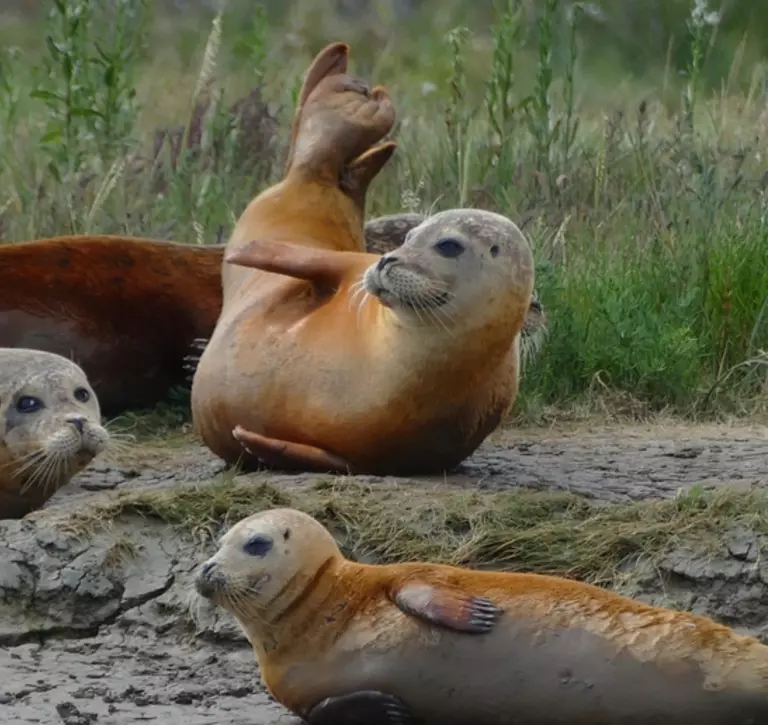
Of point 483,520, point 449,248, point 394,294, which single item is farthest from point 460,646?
point 449,248

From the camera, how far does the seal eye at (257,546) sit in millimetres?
4742

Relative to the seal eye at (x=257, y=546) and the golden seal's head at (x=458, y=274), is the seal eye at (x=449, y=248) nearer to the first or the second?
the golden seal's head at (x=458, y=274)

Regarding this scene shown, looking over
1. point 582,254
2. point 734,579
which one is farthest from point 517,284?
point 582,254

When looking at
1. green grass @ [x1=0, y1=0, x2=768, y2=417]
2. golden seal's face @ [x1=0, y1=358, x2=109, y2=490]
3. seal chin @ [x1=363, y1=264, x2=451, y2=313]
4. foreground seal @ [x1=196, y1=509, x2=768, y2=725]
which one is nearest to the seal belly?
foreground seal @ [x1=196, y1=509, x2=768, y2=725]

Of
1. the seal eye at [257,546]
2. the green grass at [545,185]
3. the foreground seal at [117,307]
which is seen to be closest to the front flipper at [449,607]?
the seal eye at [257,546]

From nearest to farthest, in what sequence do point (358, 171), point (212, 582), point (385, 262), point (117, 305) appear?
point (212, 582) < point (385, 262) < point (358, 171) < point (117, 305)

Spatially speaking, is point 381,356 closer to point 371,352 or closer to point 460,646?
point 371,352

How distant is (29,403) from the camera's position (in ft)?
22.0

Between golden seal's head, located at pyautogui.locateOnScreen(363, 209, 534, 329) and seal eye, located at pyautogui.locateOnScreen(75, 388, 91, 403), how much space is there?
1150 mm

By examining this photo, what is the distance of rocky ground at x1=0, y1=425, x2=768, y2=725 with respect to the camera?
16.2 feet

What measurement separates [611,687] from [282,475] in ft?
6.96

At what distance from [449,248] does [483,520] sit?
0.85 meters

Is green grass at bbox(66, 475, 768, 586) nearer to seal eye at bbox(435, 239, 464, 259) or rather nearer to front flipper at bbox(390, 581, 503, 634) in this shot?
seal eye at bbox(435, 239, 464, 259)

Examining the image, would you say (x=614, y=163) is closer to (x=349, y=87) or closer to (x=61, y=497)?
(x=349, y=87)
